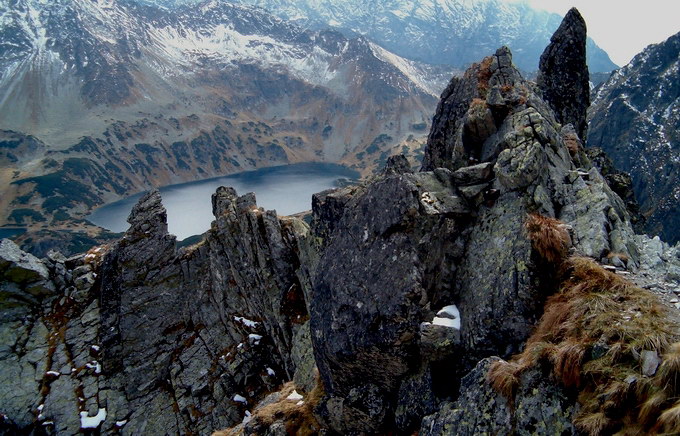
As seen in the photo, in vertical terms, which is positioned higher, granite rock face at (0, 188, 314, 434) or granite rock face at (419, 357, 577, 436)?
granite rock face at (419, 357, 577, 436)

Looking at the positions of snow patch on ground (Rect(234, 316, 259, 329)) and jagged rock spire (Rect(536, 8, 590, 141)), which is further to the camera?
snow patch on ground (Rect(234, 316, 259, 329))

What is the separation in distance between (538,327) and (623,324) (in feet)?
7.28

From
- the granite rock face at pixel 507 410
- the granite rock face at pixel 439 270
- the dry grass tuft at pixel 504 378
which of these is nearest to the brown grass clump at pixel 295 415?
the granite rock face at pixel 439 270

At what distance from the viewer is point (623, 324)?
26.7 feet

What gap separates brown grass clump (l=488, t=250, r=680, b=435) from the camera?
20.9ft

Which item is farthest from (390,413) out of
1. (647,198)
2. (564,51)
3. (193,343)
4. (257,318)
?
(647,198)

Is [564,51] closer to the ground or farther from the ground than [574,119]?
farther from the ground

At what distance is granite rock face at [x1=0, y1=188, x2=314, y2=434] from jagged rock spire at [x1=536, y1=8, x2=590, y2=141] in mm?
24363

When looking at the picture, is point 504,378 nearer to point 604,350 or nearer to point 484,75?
point 604,350

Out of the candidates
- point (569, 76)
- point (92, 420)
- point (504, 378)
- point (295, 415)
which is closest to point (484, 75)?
point (569, 76)

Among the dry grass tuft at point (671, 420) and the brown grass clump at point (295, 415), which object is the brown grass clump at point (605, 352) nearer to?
the dry grass tuft at point (671, 420)

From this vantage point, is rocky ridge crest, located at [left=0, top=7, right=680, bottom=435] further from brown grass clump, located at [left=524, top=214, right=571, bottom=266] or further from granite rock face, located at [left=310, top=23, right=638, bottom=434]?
brown grass clump, located at [left=524, top=214, right=571, bottom=266]

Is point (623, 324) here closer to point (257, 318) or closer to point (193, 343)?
point (257, 318)

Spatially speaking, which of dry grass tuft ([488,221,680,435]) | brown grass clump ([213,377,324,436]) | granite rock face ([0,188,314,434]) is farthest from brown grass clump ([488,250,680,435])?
granite rock face ([0,188,314,434])
